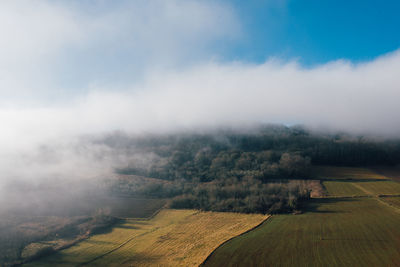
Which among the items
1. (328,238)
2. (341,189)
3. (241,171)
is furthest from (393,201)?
(241,171)

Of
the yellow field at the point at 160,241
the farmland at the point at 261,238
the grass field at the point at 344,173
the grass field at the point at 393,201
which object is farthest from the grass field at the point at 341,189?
the yellow field at the point at 160,241

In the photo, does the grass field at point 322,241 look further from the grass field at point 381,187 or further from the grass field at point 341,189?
the grass field at point 381,187

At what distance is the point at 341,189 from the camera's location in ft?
394

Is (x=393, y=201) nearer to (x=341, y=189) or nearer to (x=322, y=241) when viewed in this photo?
(x=341, y=189)

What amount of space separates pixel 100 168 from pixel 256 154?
4238 inches

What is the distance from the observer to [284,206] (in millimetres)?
99875

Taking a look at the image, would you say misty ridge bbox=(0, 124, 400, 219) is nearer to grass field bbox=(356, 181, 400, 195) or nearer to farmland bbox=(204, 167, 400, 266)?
grass field bbox=(356, 181, 400, 195)

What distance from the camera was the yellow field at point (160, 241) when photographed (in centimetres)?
6581

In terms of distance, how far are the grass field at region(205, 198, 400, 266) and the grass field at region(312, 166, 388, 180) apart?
46667 mm

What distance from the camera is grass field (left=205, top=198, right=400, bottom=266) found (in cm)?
5747

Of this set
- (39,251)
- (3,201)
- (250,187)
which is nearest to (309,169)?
(250,187)

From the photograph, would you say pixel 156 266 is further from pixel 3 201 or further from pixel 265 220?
pixel 3 201

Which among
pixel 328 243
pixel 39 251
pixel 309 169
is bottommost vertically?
pixel 39 251

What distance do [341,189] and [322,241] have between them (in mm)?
63623
